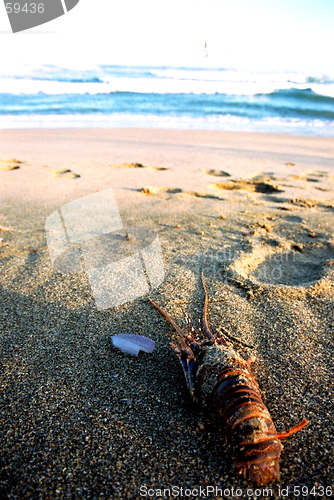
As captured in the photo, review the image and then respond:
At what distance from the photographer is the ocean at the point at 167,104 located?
10.6 m

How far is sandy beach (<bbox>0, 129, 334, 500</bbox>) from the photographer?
1330 millimetres

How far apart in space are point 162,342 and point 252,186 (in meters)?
3.45

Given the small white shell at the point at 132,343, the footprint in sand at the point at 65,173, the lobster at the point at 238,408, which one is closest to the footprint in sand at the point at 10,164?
the footprint in sand at the point at 65,173

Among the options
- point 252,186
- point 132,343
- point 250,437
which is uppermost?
point 250,437

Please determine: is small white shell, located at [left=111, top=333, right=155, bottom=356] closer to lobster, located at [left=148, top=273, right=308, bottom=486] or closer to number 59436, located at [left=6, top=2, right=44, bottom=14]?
lobster, located at [left=148, top=273, right=308, bottom=486]

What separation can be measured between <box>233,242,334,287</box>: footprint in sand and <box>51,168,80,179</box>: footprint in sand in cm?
301

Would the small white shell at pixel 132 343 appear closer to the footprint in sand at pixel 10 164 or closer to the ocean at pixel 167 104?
the footprint in sand at pixel 10 164

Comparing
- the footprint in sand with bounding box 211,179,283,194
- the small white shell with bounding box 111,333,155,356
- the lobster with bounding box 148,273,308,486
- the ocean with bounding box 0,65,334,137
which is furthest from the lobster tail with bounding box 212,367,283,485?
the ocean with bounding box 0,65,334,137

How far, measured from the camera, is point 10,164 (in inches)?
224

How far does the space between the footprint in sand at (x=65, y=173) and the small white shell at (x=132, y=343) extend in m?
3.54

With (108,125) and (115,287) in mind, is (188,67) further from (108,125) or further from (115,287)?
(115,287)

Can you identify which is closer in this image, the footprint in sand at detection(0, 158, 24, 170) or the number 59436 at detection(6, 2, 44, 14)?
A: the number 59436 at detection(6, 2, 44, 14)

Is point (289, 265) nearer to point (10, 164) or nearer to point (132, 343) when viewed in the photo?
point (132, 343)

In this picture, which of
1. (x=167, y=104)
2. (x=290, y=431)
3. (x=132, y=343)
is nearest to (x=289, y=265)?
(x=132, y=343)
